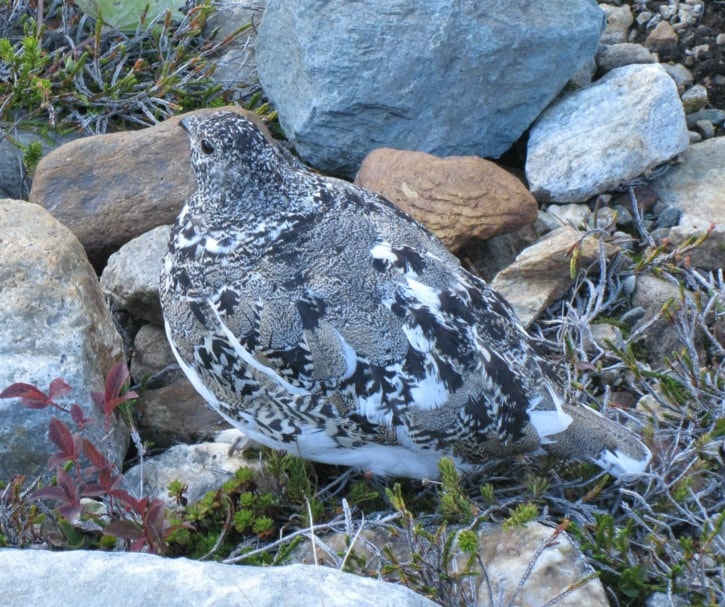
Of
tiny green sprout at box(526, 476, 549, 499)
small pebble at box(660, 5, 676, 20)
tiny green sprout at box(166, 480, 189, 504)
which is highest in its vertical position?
small pebble at box(660, 5, 676, 20)

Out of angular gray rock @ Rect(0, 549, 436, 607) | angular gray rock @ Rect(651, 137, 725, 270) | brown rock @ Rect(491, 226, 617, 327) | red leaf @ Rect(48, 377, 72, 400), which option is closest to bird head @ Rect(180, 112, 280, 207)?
red leaf @ Rect(48, 377, 72, 400)

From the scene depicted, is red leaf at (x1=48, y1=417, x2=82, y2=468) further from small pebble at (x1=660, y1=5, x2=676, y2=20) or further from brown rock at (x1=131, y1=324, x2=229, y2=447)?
small pebble at (x1=660, y1=5, x2=676, y2=20)

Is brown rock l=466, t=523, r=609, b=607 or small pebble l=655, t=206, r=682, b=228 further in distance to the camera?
small pebble l=655, t=206, r=682, b=228

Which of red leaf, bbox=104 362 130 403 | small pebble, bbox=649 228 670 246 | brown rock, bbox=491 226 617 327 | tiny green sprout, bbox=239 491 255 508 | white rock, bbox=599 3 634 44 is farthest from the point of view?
white rock, bbox=599 3 634 44

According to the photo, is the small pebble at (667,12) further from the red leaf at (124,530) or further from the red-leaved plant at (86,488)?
the red leaf at (124,530)

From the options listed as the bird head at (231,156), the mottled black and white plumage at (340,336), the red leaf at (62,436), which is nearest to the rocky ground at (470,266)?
the red leaf at (62,436)

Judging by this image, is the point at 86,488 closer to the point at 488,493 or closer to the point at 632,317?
the point at 488,493
